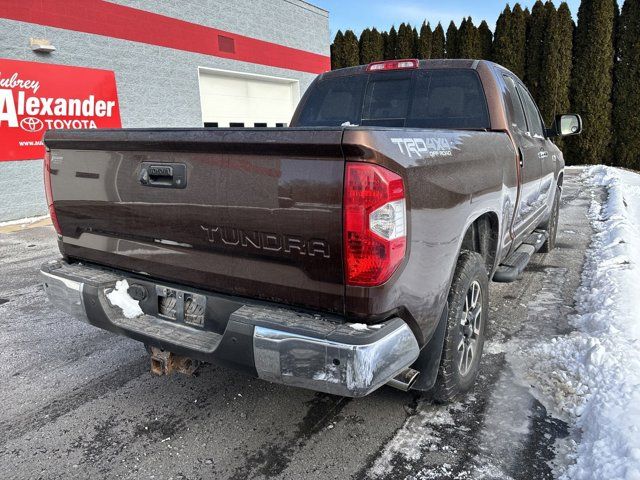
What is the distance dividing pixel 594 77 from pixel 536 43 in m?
2.56

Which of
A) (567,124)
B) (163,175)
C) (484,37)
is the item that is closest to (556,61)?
(484,37)

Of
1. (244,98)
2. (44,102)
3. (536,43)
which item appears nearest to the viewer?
(44,102)

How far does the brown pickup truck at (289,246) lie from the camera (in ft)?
6.44

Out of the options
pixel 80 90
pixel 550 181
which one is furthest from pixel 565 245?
pixel 80 90

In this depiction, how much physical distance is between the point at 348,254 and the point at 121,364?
225 centimetres

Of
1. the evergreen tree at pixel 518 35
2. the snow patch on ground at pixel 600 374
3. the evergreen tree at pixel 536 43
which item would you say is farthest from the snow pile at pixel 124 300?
the evergreen tree at pixel 518 35

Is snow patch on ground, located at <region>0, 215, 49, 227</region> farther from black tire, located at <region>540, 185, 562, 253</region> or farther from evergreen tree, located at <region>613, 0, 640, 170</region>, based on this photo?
evergreen tree, located at <region>613, 0, 640, 170</region>

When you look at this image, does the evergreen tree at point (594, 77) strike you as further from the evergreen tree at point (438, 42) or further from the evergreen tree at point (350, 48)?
the evergreen tree at point (350, 48)

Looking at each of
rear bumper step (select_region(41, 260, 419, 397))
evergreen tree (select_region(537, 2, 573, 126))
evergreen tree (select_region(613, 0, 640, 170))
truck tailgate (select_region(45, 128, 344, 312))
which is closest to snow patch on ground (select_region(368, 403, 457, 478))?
rear bumper step (select_region(41, 260, 419, 397))

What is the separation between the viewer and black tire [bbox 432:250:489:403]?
8.62 ft

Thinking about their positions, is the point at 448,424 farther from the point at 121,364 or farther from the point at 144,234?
the point at 121,364

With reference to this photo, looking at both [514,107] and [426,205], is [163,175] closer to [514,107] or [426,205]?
[426,205]

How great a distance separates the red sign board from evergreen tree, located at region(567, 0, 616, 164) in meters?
16.9

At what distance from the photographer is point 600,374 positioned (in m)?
2.92
